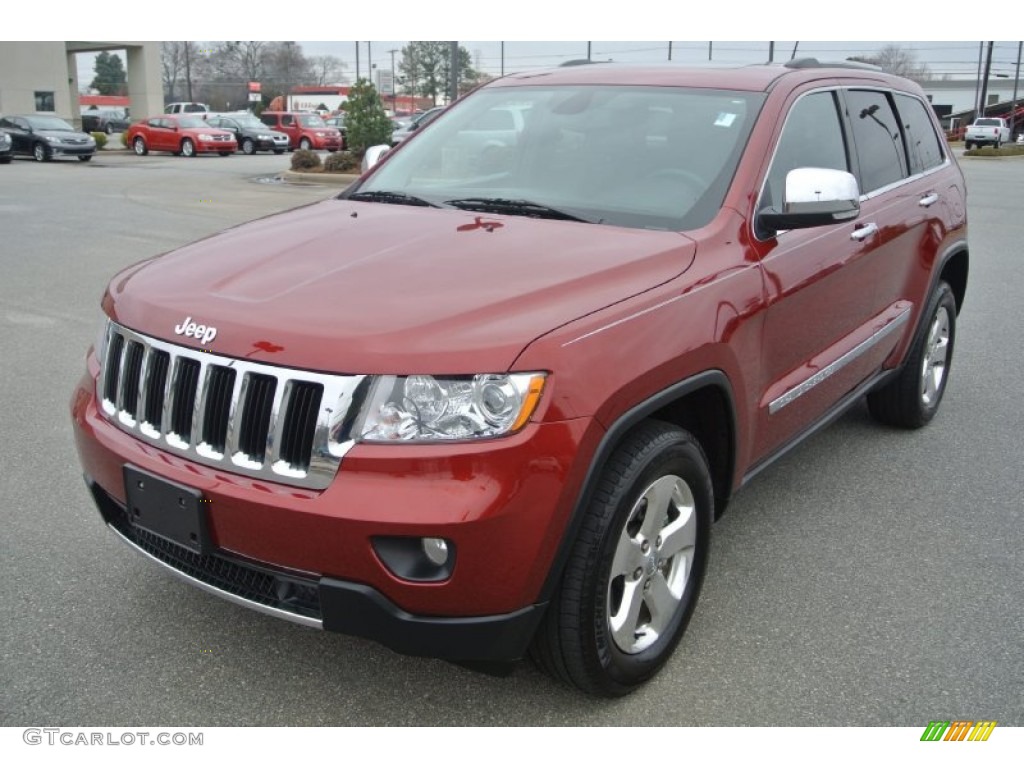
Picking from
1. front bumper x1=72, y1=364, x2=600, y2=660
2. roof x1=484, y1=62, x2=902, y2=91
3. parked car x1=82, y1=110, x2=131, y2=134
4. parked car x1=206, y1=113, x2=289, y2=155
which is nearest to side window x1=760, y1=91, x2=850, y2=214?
roof x1=484, y1=62, x2=902, y2=91

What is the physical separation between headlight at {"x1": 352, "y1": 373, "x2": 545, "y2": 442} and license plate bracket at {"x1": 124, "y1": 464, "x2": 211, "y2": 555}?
528 mm

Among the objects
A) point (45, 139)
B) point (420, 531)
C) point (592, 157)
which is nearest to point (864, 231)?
point (592, 157)

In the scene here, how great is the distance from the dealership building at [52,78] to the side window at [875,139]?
45547 millimetres

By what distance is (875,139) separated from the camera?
4.63 meters

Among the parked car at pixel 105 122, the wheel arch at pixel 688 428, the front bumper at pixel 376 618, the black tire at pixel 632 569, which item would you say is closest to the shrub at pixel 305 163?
the wheel arch at pixel 688 428

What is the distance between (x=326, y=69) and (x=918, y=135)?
111 m

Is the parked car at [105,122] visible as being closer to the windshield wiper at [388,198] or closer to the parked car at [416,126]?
the parked car at [416,126]

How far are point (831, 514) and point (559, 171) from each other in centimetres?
193

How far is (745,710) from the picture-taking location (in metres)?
2.91

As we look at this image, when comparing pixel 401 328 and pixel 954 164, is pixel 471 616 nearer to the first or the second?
pixel 401 328

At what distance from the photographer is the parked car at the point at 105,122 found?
5209 cm

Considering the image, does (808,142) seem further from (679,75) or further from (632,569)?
(632,569)
